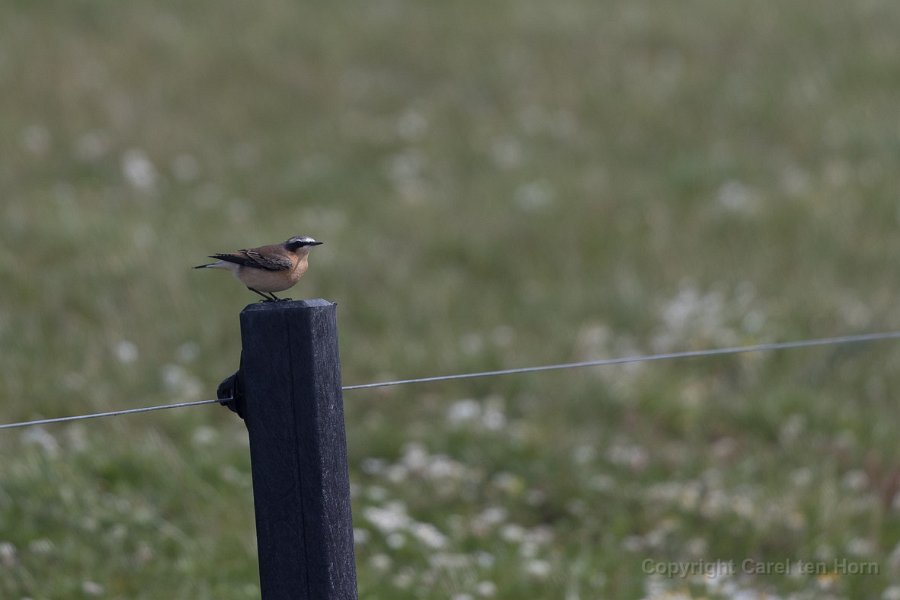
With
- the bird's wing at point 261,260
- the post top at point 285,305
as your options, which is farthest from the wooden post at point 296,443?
the bird's wing at point 261,260

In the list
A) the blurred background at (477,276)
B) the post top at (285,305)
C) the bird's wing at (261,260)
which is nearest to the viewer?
the post top at (285,305)

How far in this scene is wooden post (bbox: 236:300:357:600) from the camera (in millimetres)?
3250

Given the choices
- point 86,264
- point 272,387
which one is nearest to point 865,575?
point 272,387

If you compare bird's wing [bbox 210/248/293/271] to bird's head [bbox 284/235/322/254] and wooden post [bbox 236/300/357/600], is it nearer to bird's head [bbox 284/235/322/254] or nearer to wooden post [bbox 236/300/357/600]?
bird's head [bbox 284/235/322/254]

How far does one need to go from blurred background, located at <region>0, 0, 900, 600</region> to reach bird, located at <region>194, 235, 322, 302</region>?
71.1 inches

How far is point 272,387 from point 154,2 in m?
14.1

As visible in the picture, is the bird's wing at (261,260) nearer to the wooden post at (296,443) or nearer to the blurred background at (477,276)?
the wooden post at (296,443)

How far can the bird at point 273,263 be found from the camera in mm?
3818

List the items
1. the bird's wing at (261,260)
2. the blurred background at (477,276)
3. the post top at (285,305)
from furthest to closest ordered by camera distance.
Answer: the blurred background at (477,276) < the bird's wing at (261,260) < the post top at (285,305)

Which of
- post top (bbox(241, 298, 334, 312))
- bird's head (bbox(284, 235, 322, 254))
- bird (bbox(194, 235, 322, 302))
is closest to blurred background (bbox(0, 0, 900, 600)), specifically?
bird (bbox(194, 235, 322, 302))

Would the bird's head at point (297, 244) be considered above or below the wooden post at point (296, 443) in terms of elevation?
above

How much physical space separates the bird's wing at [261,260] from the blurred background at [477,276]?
1849mm

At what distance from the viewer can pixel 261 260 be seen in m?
3.84

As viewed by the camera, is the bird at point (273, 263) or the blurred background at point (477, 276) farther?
the blurred background at point (477, 276)
